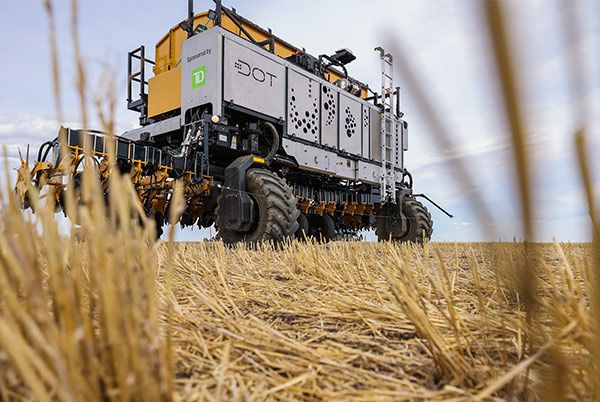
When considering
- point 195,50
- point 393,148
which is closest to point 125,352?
point 195,50

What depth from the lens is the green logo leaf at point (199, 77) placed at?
426 centimetres

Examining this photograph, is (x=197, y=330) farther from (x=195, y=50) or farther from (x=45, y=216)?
(x=195, y=50)

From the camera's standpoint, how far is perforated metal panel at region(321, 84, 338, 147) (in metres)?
5.76

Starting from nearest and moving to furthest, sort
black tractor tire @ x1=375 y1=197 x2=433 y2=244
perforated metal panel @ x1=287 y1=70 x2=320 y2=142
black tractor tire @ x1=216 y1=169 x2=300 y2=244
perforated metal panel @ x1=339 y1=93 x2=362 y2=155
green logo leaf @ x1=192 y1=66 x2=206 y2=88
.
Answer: black tractor tire @ x1=216 y1=169 x2=300 y2=244 < green logo leaf @ x1=192 y1=66 x2=206 y2=88 < perforated metal panel @ x1=287 y1=70 x2=320 y2=142 < perforated metal panel @ x1=339 y1=93 x2=362 y2=155 < black tractor tire @ x1=375 y1=197 x2=433 y2=244

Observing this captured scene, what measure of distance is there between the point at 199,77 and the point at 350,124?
2.89m

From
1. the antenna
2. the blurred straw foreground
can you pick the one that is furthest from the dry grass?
the antenna

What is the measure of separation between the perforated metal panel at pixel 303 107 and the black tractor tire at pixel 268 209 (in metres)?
1.44

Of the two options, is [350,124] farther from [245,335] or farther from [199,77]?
[245,335]

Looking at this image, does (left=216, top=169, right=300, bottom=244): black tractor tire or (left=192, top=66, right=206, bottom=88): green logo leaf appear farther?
(left=192, top=66, right=206, bottom=88): green logo leaf

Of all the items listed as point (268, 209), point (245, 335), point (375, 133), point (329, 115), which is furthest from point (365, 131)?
point (245, 335)

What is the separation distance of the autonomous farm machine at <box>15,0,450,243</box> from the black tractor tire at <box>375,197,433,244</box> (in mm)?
21

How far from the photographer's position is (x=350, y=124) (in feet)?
21.0

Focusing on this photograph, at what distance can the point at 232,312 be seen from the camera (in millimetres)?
1021

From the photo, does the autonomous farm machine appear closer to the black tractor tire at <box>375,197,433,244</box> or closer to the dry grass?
the black tractor tire at <box>375,197,433,244</box>
